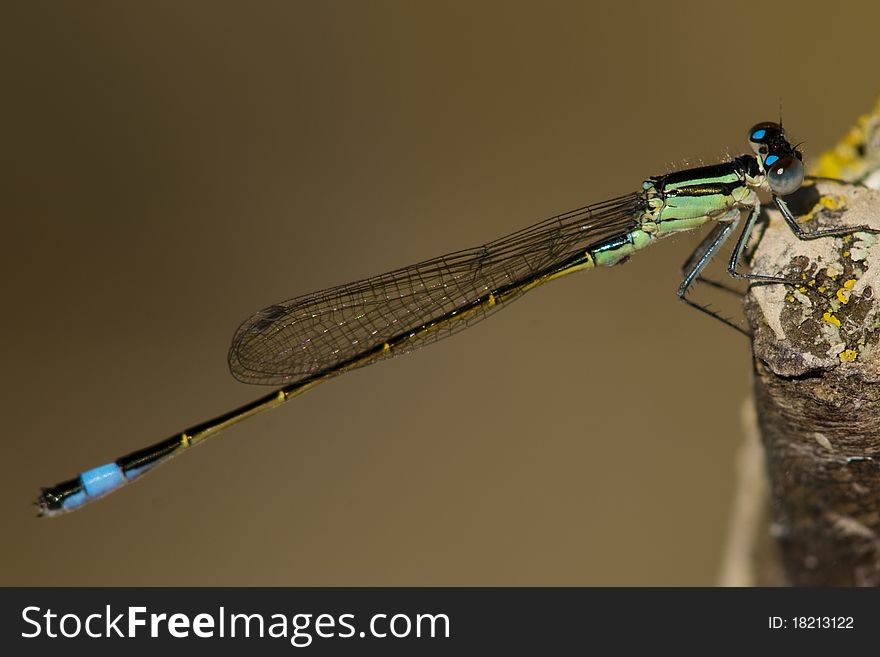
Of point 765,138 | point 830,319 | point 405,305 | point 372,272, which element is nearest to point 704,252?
point 765,138

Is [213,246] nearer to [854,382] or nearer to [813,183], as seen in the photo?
[813,183]

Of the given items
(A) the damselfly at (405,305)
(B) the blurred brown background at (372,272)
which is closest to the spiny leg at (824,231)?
(A) the damselfly at (405,305)

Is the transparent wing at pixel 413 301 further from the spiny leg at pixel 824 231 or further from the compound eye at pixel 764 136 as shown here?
the spiny leg at pixel 824 231

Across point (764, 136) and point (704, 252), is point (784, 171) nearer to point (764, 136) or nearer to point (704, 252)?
point (764, 136)

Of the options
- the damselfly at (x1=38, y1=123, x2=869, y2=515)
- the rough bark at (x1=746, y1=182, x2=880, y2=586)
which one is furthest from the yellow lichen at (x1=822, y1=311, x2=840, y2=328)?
the damselfly at (x1=38, y1=123, x2=869, y2=515)

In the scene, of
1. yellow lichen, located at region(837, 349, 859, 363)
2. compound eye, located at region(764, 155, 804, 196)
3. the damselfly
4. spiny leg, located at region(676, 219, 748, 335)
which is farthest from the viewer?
the damselfly

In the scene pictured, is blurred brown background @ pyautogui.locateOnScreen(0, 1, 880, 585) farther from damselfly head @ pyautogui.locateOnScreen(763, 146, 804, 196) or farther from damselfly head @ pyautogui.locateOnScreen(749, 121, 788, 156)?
damselfly head @ pyautogui.locateOnScreen(763, 146, 804, 196)

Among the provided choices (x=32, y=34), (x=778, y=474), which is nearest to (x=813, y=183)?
(x=778, y=474)
